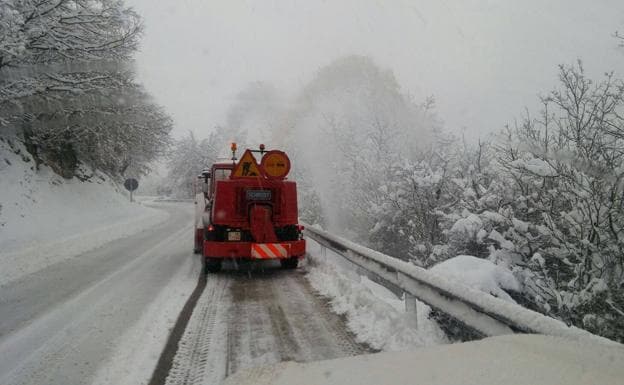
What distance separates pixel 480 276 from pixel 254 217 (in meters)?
4.58

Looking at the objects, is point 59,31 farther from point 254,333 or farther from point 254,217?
point 254,333

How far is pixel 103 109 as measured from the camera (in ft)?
58.4

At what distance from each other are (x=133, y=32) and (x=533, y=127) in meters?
13.4

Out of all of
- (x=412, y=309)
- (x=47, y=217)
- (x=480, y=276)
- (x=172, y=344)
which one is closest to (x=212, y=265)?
(x=172, y=344)

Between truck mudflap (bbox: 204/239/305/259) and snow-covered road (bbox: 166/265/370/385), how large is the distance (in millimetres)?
947

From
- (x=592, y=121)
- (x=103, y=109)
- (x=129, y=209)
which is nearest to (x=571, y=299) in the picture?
(x=592, y=121)

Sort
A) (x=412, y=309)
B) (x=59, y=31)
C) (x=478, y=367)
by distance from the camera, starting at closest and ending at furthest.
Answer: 1. (x=478, y=367)
2. (x=412, y=309)
3. (x=59, y=31)

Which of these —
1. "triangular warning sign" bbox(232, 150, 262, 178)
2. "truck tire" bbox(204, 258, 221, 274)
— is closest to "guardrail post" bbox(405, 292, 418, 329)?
"truck tire" bbox(204, 258, 221, 274)

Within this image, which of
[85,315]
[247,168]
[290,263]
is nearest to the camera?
[85,315]

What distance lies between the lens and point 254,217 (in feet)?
26.5

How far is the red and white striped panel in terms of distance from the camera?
26.1 feet

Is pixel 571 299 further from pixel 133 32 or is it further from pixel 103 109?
pixel 103 109

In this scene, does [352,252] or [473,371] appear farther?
[352,252]

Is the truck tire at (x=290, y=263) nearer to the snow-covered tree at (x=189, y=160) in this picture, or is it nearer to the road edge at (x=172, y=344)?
the road edge at (x=172, y=344)
